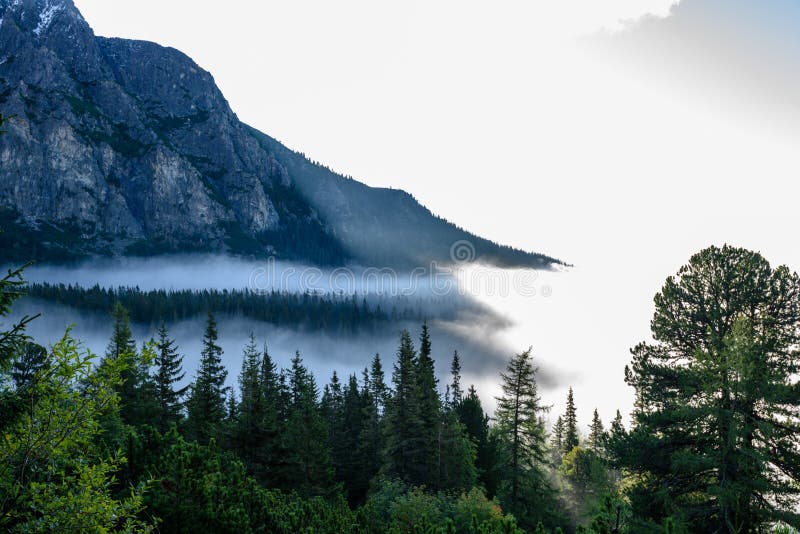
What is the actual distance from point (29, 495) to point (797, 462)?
75.2 feet

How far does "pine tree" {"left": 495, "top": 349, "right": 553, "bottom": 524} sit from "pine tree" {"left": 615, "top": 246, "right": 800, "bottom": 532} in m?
9.19

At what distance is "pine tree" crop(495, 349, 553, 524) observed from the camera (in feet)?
99.4

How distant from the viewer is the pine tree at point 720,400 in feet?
49.6

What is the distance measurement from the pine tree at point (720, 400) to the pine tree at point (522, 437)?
9187 mm

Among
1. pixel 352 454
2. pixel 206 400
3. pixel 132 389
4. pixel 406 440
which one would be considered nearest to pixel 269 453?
pixel 406 440

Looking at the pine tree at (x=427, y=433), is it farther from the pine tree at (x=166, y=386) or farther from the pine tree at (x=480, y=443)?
the pine tree at (x=166, y=386)

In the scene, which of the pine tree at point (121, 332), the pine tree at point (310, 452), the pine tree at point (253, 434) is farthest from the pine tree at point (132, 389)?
the pine tree at point (310, 452)

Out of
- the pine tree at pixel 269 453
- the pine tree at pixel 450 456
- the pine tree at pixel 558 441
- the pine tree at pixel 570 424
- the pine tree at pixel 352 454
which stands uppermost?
the pine tree at pixel 269 453

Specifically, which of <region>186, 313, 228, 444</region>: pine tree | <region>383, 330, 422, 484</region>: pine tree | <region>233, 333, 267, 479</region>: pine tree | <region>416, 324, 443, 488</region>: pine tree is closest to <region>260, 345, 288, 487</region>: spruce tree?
<region>233, 333, 267, 479</region>: pine tree

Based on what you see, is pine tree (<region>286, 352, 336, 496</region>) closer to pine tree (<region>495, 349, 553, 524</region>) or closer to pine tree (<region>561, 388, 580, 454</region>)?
pine tree (<region>495, 349, 553, 524</region>)

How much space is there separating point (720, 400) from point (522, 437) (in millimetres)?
16984

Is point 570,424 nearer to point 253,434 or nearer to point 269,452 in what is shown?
point 269,452

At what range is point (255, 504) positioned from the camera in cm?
1104

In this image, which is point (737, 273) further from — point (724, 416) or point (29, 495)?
point (29, 495)
